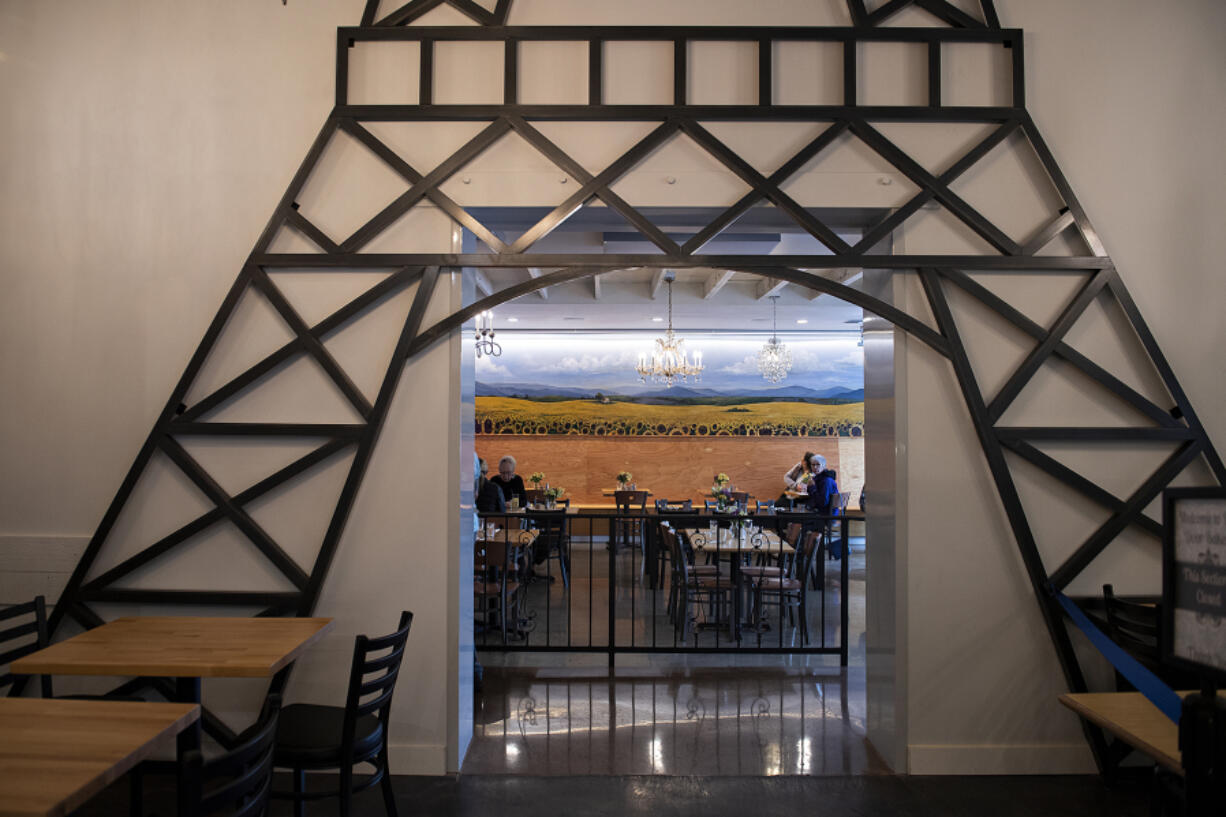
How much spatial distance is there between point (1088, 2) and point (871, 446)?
8.68 ft

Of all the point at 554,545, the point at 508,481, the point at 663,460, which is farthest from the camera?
the point at 663,460

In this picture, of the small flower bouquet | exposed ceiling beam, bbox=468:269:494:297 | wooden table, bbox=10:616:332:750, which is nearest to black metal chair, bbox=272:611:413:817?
wooden table, bbox=10:616:332:750

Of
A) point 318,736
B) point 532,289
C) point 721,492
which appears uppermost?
point 532,289

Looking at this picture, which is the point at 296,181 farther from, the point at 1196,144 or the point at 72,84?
the point at 1196,144

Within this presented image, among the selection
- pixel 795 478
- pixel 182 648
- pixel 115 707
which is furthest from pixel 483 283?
pixel 115 707

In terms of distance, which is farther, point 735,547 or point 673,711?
point 735,547

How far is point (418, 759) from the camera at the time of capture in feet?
11.8

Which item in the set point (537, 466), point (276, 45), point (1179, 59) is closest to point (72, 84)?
point (276, 45)

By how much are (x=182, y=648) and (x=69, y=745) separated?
851mm

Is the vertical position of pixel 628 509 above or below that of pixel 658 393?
below

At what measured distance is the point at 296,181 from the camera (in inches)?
144

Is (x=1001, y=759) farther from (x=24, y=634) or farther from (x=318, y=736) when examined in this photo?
(x=24, y=634)

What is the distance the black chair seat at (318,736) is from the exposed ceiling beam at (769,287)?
21.5 feet

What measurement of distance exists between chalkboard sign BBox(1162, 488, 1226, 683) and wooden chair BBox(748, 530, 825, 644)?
4004mm
